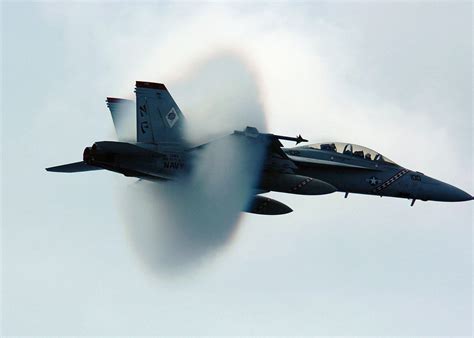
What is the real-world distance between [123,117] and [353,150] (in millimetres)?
6723

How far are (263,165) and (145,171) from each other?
3265 millimetres

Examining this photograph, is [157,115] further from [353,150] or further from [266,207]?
[353,150]

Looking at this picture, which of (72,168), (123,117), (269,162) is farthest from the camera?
(72,168)

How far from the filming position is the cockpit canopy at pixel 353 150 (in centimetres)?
3102

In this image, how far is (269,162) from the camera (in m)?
29.1

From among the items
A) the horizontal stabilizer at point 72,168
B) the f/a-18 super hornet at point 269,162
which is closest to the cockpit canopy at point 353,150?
the f/a-18 super hornet at point 269,162

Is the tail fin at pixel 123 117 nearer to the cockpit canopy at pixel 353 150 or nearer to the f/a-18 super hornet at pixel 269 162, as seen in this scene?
the f/a-18 super hornet at pixel 269 162

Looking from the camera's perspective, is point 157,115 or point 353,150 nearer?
point 157,115

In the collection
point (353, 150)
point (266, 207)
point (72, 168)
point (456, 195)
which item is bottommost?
point (266, 207)

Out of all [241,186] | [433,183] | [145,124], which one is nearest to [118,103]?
[145,124]

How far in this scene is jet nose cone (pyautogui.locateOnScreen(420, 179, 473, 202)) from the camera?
32000 mm

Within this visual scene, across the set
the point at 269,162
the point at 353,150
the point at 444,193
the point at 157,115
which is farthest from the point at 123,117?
the point at 444,193

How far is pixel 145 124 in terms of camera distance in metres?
29.0

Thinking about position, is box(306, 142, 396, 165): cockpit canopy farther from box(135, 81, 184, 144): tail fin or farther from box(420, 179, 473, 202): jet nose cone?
box(135, 81, 184, 144): tail fin
